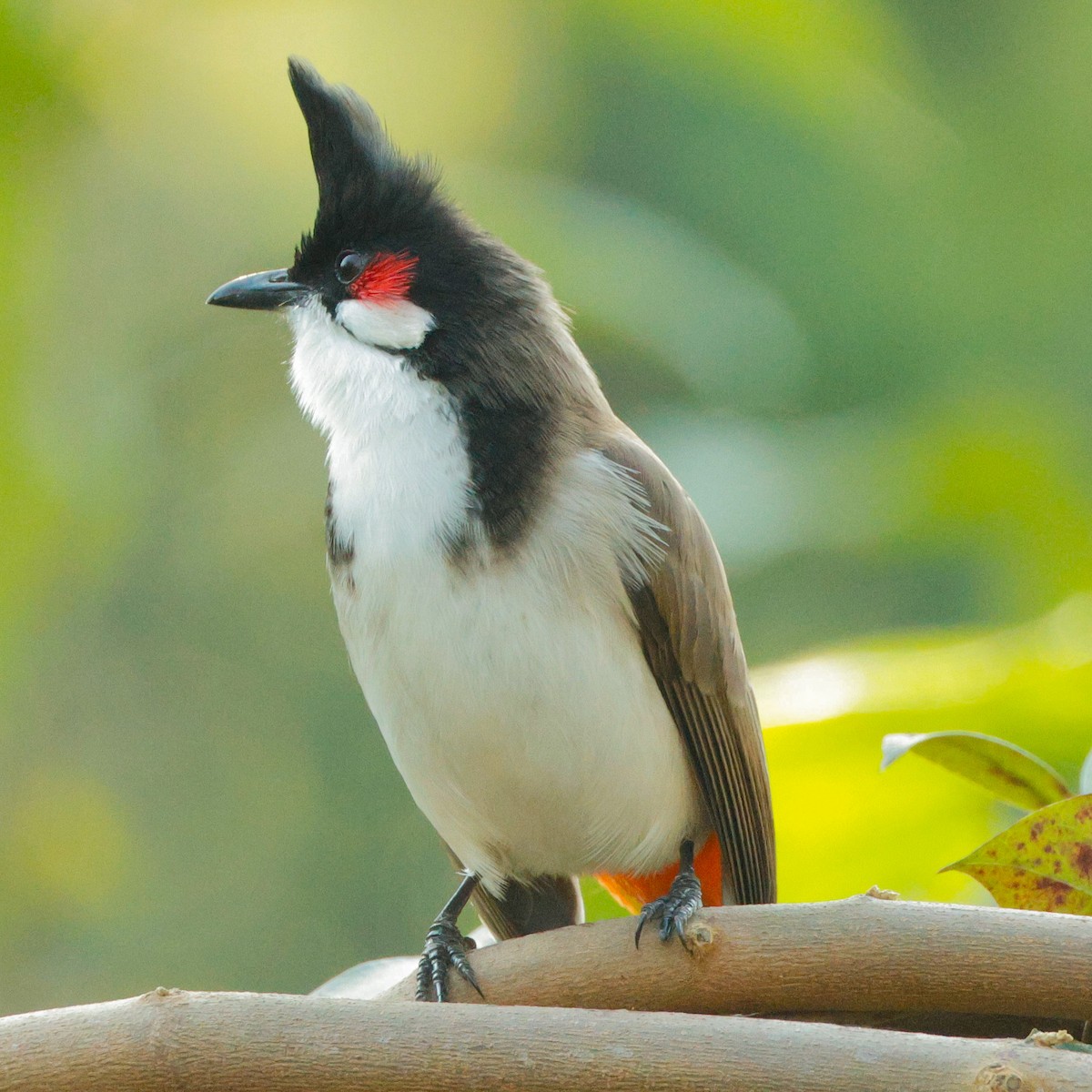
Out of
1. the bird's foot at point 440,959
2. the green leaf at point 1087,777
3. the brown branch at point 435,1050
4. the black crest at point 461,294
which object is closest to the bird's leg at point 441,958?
the bird's foot at point 440,959

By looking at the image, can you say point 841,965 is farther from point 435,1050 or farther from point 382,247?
point 382,247

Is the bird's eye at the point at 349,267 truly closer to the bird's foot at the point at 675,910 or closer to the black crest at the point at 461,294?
the black crest at the point at 461,294

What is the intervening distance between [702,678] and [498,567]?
1.06 feet

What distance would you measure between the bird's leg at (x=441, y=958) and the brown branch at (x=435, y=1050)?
0.33m

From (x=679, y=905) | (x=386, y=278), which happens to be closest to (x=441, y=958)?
(x=679, y=905)

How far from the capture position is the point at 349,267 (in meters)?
1.74

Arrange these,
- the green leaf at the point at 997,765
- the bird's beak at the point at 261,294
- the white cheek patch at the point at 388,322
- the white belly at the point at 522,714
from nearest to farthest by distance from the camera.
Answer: the green leaf at the point at 997,765
the white belly at the point at 522,714
the white cheek patch at the point at 388,322
the bird's beak at the point at 261,294

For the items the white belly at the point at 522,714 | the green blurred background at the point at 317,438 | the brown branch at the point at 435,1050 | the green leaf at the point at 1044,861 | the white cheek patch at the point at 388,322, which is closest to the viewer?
the brown branch at the point at 435,1050

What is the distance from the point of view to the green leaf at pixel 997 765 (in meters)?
1.32

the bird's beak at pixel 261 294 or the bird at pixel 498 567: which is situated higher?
the bird's beak at pixel 261 294

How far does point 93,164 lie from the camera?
3295 millimetres

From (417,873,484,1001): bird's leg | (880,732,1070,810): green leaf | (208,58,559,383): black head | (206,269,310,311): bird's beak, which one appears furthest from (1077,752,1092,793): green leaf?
(206,269,310,311): bird's beak

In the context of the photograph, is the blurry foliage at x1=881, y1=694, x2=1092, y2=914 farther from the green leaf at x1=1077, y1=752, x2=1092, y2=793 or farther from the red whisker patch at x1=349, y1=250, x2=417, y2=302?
the red whisker patch at x1=349, y1=250, x2=417, y2=302

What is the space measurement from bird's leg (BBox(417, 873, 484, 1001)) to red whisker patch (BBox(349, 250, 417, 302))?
703mm
